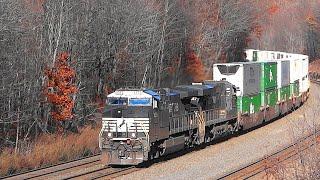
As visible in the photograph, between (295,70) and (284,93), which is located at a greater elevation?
(295,70)

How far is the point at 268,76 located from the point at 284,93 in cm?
498

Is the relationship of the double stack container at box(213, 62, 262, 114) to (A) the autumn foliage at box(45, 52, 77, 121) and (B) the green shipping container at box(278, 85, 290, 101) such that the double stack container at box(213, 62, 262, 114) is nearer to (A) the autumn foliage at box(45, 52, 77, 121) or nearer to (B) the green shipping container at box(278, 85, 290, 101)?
(B) the green shipping container at box(278, 85, 290, 101)

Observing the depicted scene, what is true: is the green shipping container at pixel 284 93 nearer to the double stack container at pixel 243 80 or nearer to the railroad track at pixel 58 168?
the double stack container at pixel 243 80

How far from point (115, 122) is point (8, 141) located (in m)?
8.24

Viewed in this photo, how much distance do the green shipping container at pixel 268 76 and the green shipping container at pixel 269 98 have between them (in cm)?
30

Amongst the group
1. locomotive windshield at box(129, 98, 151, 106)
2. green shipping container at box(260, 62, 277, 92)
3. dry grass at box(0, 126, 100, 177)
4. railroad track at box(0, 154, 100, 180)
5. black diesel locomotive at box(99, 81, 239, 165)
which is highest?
green shipping container at box(260, 62, 277, 92)

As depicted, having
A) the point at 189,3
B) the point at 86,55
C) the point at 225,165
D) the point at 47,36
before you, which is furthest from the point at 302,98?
the point at 225,165

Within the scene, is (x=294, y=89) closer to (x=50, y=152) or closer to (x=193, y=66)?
(x=193, y=66)

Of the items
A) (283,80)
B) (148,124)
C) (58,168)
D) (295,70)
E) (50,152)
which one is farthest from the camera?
(295,70)

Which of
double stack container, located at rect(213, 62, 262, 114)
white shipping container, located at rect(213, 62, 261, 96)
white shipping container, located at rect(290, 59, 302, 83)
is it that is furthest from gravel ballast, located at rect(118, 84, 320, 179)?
white shipping container, located at rect(290, 59, 302, 83)

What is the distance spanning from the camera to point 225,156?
2450 cm

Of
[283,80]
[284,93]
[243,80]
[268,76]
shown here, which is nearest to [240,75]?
[243,80]

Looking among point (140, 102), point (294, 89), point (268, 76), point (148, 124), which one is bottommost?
point (148, 124)

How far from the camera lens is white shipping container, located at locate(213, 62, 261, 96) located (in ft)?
106
